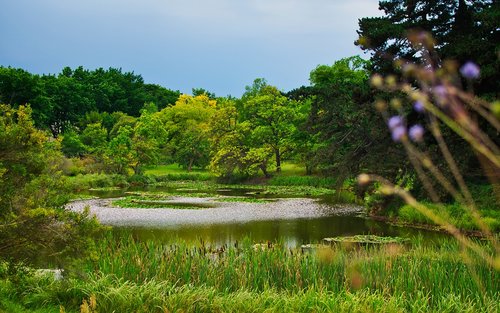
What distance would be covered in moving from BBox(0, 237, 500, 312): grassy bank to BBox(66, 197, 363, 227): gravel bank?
30.3 ft

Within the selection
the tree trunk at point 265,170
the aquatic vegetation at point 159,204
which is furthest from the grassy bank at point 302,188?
the tree trunk at point 265,170

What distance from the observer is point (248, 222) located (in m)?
17.5

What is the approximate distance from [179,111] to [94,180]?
2224cm

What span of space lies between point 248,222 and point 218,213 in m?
2.53

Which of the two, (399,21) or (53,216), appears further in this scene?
(399,21)

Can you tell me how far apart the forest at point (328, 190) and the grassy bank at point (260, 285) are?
0.03m

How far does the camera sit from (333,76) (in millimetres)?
35344

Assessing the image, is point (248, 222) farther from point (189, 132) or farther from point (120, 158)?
point (189, 132)

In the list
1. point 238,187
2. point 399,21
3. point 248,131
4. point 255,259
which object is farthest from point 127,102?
point 255,259

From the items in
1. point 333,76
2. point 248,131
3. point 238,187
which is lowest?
point 238,187

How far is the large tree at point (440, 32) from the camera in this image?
13.8 metres

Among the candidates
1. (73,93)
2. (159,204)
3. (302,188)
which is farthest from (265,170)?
(73,93)

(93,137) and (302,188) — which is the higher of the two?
(93,137)

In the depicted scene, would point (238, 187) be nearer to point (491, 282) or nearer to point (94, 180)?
point (94, 180)
